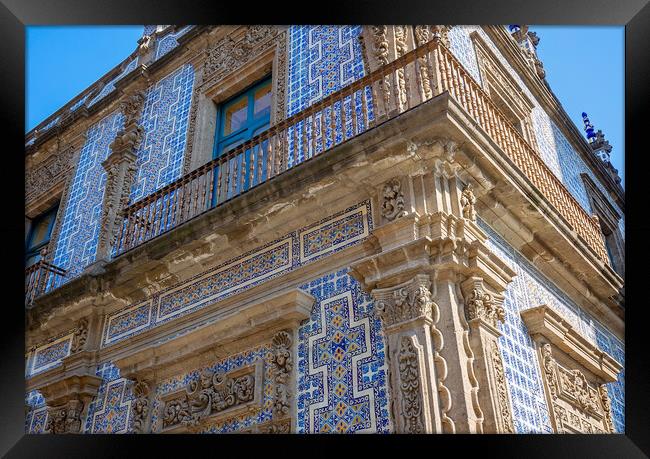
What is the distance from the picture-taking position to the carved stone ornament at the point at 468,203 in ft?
16.6

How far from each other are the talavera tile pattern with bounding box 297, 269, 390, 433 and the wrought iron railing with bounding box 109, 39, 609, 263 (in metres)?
1.27

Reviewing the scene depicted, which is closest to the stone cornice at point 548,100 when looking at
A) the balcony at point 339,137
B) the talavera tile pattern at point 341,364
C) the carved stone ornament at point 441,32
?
the carved stone ornament at point 441,32

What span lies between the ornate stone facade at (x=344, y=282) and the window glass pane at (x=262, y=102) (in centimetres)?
29

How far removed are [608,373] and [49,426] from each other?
5.62 meters

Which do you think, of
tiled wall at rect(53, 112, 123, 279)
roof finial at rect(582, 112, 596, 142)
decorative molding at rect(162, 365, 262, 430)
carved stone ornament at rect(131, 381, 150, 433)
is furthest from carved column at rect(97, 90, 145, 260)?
roof finial at rect(582, 112, 596, 142)

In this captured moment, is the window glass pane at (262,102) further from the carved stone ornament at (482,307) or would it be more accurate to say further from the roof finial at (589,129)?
the roof finial at (589,129)

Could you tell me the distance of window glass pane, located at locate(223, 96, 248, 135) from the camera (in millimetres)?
8203

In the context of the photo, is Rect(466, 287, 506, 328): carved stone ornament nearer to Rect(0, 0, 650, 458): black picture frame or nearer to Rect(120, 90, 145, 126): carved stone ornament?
Rect(0, 0, 650, 458): black picture frame

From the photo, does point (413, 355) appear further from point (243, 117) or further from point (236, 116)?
point (236, 116)

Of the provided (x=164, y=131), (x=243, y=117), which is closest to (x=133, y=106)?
(x=164, y=131)

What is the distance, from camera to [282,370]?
511 centimetres
